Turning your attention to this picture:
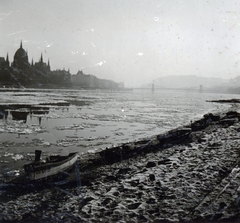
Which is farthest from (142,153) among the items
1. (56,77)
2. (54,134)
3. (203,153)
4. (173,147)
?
(56,77)

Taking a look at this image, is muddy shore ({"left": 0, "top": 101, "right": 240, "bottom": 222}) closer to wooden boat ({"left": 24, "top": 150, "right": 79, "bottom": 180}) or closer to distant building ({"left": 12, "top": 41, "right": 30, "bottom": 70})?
wooden boat ({"left": 24, "top": 150, "right": 79, "bottom": 180})

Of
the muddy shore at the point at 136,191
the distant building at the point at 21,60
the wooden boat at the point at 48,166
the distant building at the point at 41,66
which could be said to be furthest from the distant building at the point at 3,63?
the muddy shore at the point at 136,191

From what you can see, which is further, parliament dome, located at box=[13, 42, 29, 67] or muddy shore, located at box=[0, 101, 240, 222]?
parliament dome, located at box=[13, 42, 29, 67]

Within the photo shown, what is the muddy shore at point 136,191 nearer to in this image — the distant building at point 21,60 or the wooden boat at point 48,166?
the wooden boat at point 48,166

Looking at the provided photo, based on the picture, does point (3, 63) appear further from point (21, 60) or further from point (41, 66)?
point (41, 66)

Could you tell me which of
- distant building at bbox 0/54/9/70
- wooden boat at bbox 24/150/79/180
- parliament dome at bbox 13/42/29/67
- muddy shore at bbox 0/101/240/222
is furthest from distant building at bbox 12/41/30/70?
muddy shore at bbox 0/101/240/222

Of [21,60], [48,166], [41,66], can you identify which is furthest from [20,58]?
[48,166]
